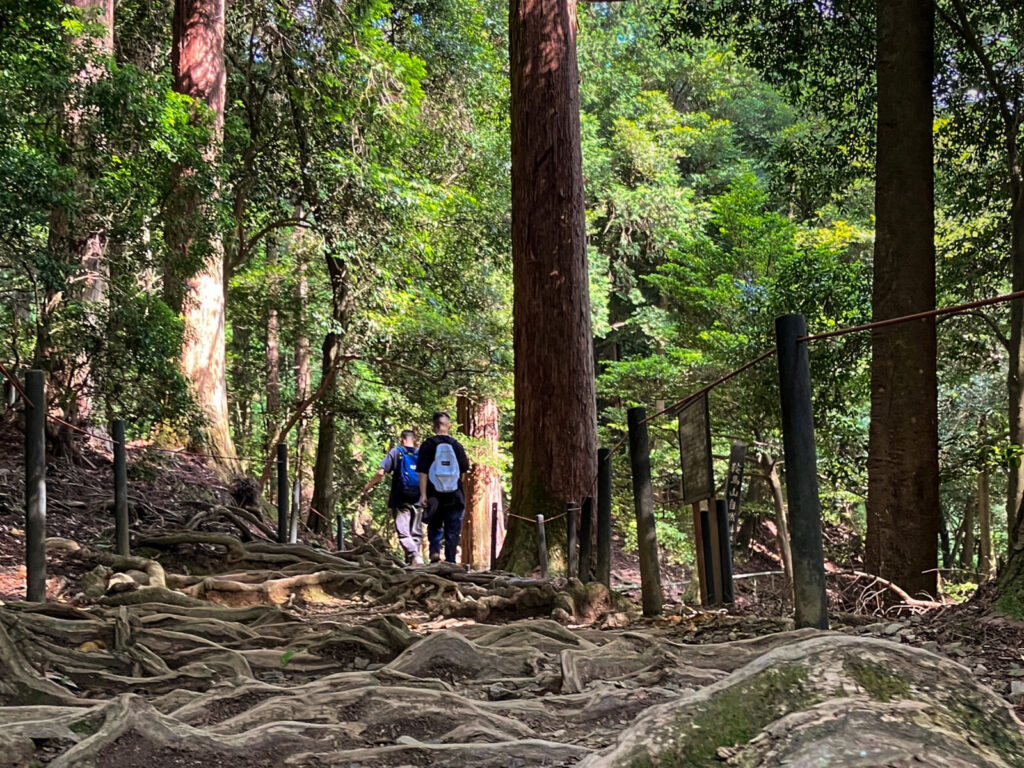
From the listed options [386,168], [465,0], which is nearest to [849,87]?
[386,168]

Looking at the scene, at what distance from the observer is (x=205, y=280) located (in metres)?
11.2

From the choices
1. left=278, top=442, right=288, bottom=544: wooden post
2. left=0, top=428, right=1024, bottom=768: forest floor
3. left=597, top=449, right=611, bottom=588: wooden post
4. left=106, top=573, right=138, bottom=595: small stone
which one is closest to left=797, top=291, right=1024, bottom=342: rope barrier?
left=0, top=428, right=1024, bottom=768: forest floor

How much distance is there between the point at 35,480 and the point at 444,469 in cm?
436

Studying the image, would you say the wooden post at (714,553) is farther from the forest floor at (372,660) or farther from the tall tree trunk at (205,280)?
the tall tree trunk at (205,280)

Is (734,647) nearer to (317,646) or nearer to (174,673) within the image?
(317,646)

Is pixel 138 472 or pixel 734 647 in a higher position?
pixel 138 472

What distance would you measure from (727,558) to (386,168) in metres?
7.68

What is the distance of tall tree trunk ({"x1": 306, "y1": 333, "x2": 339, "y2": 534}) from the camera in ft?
44.4

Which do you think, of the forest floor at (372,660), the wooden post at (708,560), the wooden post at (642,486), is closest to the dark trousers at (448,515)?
the forest floor at (372,660)

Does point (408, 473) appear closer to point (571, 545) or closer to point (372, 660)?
point (571, 545)

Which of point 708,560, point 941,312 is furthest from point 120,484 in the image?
point 941,312

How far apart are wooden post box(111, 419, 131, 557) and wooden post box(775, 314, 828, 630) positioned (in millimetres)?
4193

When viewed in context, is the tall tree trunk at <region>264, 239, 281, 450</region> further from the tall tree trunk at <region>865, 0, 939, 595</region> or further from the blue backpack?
the tall tree trunk at <region>865, 0, 939, 595</region>

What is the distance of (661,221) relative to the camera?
21797 millimetres
